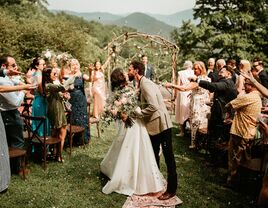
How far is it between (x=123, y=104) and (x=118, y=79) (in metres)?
0.44

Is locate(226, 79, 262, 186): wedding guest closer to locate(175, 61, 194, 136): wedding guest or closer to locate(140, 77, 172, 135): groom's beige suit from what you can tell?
locate(140, 77, 172, 135): groom's beige suit

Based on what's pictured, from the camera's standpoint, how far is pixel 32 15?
23.7 metres

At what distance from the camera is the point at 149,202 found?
224 inches

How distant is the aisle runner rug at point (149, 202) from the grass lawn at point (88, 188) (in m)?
0.11

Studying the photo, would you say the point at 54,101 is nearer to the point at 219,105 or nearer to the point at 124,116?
the point at 124,116

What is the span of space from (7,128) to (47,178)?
3.87 ft

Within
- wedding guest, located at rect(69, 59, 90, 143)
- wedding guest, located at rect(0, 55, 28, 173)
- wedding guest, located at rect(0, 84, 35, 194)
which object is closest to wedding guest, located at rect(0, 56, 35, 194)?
wedding guest, located at rect(0, 84, 35, 194)

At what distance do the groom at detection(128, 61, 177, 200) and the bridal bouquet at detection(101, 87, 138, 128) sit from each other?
0.65ft

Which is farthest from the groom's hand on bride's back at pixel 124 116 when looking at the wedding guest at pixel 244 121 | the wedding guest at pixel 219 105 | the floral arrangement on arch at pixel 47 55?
the floral arrangement on arch at pixel 47 55

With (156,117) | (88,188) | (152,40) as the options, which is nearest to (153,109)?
(156,117)

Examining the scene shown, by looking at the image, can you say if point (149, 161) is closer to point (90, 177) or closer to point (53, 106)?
point (90, 177)

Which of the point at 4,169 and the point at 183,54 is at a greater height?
the point at 183,54

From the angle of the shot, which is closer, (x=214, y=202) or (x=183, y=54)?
(x=214, y=202)

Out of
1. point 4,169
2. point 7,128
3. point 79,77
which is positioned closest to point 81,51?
point 79,77
